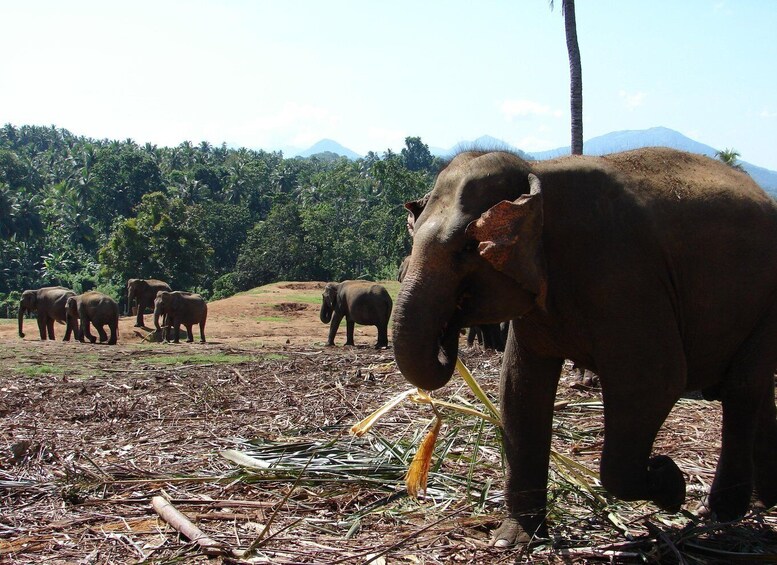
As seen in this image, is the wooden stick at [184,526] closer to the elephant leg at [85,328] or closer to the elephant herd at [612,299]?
the elephant herd at [612,299]

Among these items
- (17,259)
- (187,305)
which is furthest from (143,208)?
(187,305)

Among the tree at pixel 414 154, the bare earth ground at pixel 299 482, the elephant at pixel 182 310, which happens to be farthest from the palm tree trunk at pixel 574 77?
the tree at pixel 414 154

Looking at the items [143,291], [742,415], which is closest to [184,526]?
[742,415]

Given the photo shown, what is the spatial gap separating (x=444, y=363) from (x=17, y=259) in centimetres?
5499

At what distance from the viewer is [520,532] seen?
478cm

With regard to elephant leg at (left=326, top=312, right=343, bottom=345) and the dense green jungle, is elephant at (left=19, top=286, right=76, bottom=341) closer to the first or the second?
elephant leg at (left=326, top=312, right=343, bottom=345)

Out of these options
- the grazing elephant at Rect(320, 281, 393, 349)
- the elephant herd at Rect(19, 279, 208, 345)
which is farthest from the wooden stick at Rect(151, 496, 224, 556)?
the elephant herd at Rect(19, 279, 208, 345)

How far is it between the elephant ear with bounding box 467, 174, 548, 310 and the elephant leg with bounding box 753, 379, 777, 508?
1989 millimetres

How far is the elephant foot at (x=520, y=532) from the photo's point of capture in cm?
474

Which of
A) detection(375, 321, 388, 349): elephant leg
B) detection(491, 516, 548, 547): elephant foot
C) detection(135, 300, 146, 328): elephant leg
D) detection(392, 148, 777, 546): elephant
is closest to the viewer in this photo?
detection(392, 148, 777, 546): elephant

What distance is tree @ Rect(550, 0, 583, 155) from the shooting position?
15875 mm

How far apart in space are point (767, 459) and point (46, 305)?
25.3 m

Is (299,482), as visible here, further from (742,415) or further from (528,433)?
(742,415)

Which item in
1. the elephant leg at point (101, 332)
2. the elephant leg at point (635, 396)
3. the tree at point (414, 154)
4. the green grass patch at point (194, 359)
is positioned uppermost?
the tree at point (414, 154)
